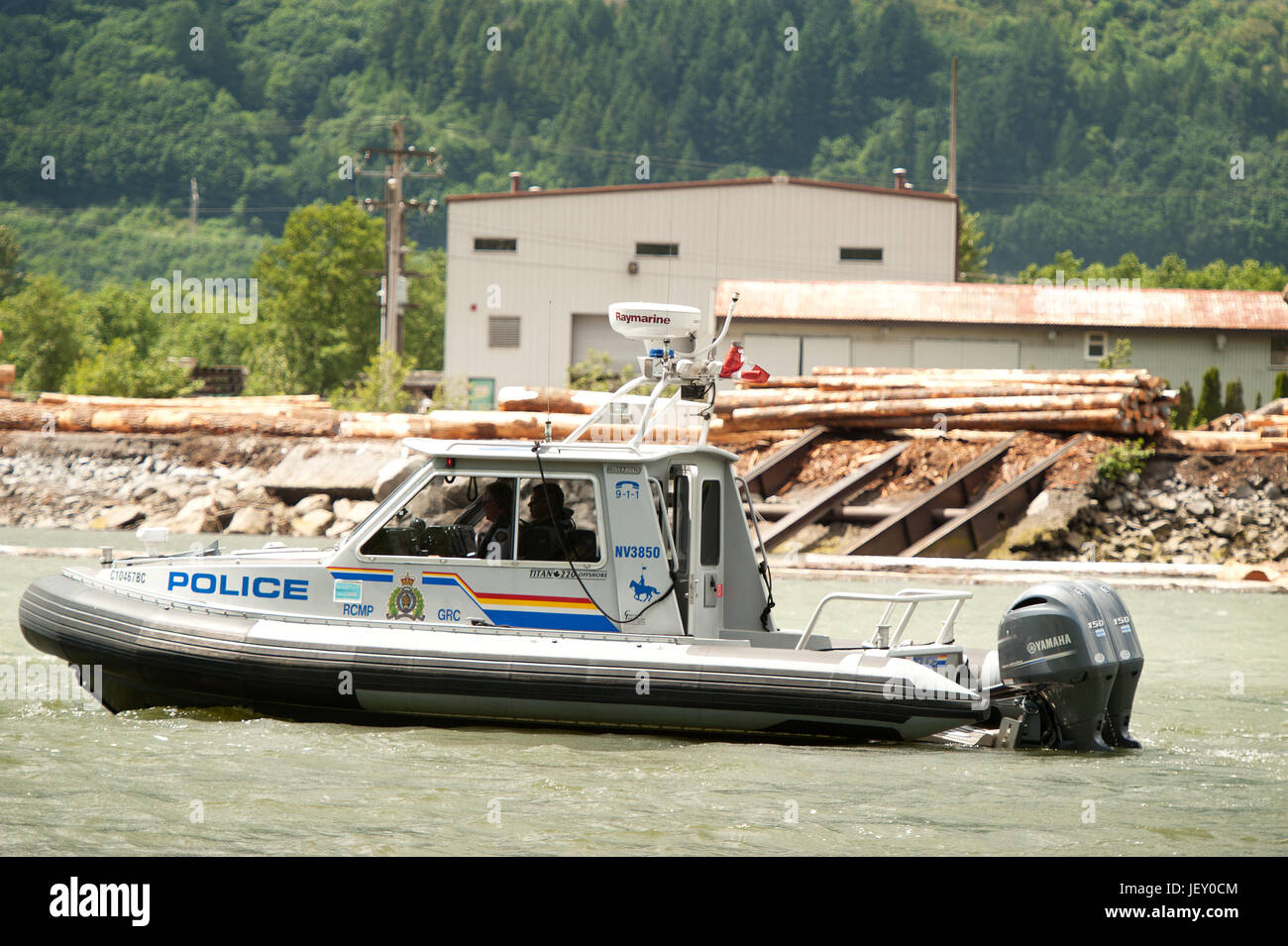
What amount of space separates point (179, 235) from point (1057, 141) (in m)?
76.8

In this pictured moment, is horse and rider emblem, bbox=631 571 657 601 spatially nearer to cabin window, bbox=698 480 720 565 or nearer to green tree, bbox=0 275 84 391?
cabin window, bbox=698 480 720 565

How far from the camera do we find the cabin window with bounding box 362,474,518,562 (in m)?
8.62

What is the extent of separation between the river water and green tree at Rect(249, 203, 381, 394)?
2016 inches

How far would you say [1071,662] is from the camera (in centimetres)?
790

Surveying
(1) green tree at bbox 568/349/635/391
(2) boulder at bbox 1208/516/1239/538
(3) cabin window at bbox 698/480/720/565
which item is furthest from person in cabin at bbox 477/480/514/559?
(1) green tree at bbox 568/349/635/391

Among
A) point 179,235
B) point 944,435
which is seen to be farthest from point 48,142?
point 944,435

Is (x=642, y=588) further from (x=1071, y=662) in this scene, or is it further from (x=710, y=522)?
(x=1071, y=662)

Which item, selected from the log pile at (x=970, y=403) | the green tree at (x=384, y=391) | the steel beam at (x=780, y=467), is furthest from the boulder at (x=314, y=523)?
the green tree at (x=384, y=391)

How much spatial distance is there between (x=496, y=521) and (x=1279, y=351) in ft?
91.7

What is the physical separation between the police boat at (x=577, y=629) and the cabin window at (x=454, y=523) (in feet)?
0.04

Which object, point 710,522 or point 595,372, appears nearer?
point 710,522

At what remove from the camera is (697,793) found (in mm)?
7316

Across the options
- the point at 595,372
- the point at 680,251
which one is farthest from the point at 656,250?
the point at 595,372

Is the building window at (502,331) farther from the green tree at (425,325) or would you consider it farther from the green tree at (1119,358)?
the green tree at (425,325)
